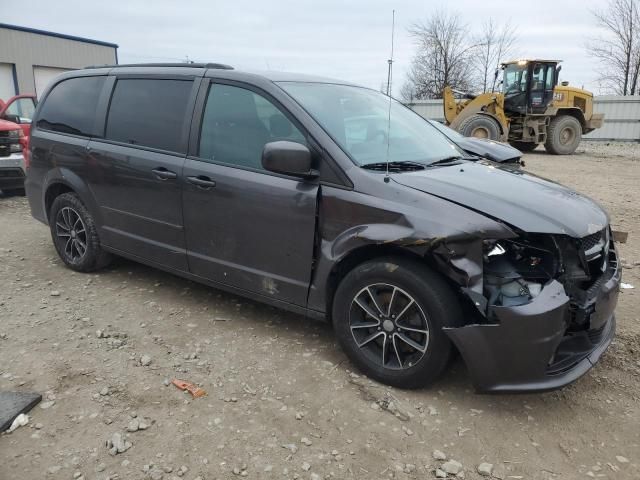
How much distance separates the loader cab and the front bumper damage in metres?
15.4

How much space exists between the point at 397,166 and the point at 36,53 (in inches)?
981

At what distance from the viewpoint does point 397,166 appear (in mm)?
3195

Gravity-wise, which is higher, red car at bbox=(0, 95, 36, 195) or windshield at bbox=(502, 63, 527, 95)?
windshield at bbox=(502, 63, 527, 95)

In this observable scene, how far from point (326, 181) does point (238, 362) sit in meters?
1.28

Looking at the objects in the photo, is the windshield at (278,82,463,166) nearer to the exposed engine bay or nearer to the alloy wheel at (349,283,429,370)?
the alloy wheel at (349,283,429,370)

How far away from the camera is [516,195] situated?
2.91 meters

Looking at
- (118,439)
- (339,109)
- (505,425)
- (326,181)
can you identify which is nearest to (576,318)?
(505,425)

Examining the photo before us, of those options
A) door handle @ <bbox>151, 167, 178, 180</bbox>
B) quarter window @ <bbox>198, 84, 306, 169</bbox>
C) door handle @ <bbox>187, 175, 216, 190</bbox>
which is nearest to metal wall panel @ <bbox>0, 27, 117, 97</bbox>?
door handle @ <bbox>151, 167, 178, 180</bbox>

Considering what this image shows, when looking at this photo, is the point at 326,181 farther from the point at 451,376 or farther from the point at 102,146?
the point at 102,146

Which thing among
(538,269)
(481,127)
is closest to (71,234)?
(538,269)

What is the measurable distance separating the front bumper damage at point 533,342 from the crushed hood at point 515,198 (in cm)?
33

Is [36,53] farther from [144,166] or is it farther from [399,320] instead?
[399,320]

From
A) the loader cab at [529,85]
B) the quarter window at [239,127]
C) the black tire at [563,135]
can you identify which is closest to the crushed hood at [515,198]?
the quarter window at [239,127]

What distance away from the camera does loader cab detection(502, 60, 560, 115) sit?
637 inches
